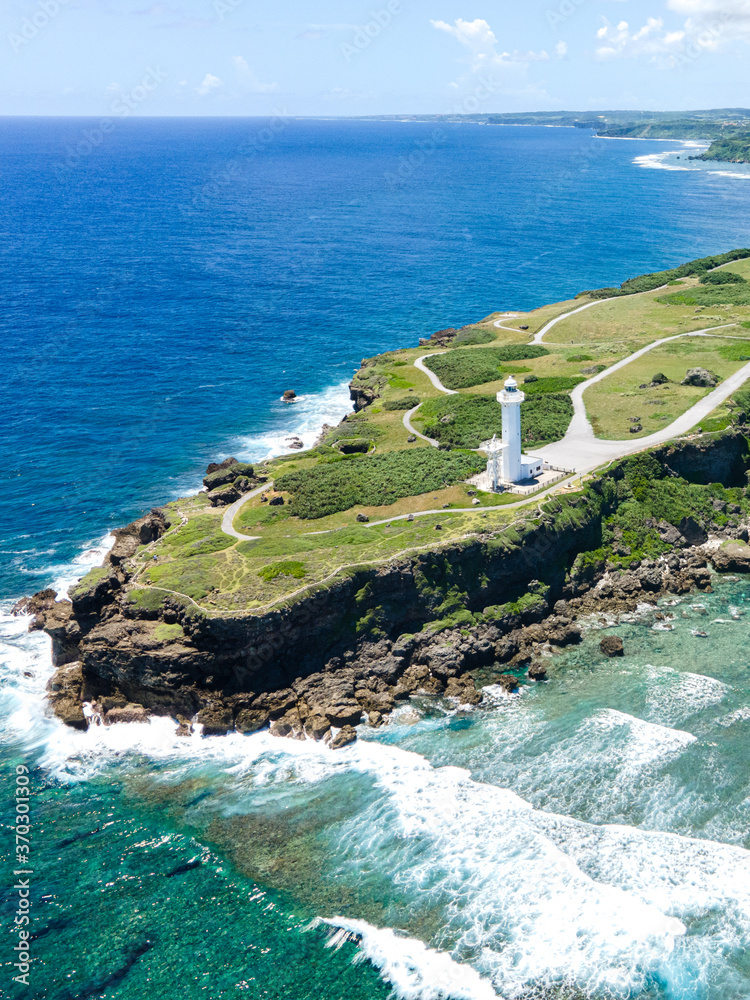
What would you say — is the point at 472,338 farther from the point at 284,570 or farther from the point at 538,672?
the point at 538,672

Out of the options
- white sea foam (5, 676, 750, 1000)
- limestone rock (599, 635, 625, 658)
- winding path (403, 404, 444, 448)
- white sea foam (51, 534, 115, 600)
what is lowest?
white sea foam (5, 676, 750, 1000)

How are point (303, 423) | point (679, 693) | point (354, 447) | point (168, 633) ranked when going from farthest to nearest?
point (303, 423), point (354, 447), point (168, 633), point (679, 693)

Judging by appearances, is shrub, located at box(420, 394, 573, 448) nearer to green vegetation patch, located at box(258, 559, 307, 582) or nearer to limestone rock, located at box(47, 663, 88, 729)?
green vegetation patch, located at box(258, 559, 307, 582)

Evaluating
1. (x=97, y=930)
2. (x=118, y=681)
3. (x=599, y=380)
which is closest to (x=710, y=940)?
(x=97, y=930)

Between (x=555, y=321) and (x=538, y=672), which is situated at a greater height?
(x=555, y=321)

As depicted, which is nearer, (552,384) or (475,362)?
(552,384)

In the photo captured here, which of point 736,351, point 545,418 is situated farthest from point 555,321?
point 545,418

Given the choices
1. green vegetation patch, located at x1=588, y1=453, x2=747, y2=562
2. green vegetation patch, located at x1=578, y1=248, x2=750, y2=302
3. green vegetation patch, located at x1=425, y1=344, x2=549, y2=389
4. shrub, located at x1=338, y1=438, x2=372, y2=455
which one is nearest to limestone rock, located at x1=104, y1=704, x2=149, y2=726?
shrub, located at x1=338, y1=438, x2=372, y2=455
